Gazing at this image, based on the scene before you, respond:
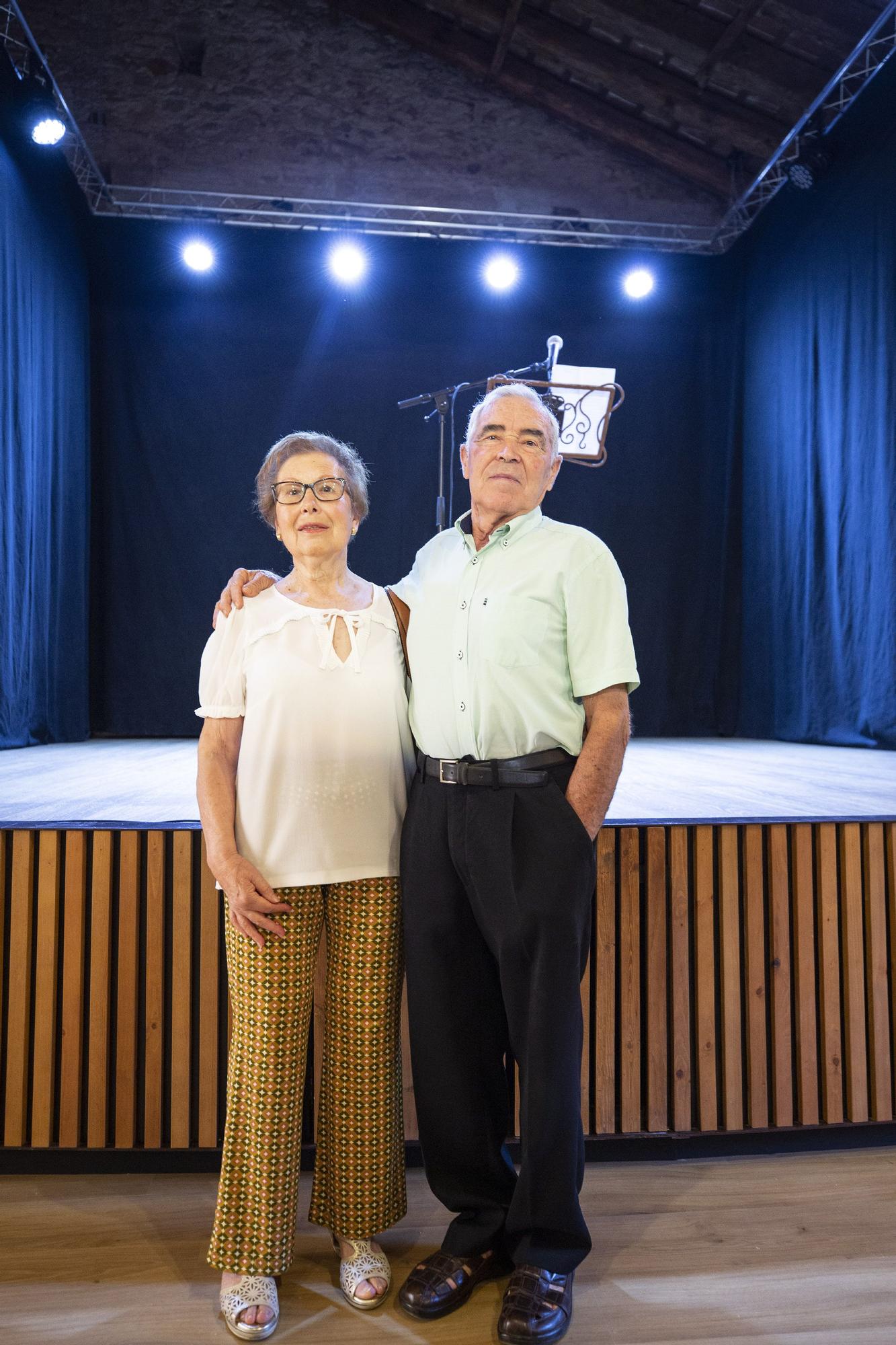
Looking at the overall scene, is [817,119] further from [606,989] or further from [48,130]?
[606,989]

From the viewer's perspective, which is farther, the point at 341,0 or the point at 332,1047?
the point at 341,0

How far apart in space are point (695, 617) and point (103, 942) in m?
5.20

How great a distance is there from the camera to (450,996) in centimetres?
143

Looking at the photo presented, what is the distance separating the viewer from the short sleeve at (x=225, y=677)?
1443 millimetres

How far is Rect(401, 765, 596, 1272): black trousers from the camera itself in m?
1.35

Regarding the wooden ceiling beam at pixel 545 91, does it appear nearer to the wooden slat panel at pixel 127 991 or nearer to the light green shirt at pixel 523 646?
the light green shirt at pixel 523 646

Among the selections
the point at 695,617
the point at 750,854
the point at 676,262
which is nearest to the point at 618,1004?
the point at 750,854

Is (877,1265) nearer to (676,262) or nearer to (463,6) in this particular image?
(676,262)

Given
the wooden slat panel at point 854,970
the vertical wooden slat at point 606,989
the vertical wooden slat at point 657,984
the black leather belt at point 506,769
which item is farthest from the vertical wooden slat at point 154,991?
the wooden slat panel at point 854,970

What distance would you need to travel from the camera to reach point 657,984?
192cm

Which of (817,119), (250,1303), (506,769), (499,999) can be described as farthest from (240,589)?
(817,119)

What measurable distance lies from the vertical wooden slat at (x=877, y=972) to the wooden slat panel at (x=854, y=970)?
0.02 meters

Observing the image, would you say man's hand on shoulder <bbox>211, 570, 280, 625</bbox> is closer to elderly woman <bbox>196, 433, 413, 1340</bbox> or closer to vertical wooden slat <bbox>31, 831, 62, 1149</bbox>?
elderly woman <bbox>196, 433, 413, 1340</bbox>

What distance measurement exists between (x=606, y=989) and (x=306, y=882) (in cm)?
82
